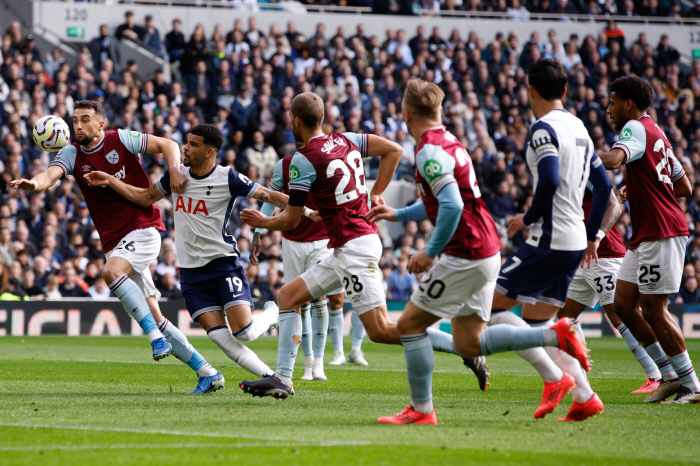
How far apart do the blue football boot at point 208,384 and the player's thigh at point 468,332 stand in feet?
9.43

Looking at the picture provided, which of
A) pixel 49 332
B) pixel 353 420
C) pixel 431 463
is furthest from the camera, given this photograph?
pixel 49 332

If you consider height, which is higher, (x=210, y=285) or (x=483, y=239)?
(x=483, y=239)

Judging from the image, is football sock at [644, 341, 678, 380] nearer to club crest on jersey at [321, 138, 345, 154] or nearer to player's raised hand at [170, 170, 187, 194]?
club crest on jersey at [321, 138, 345, 154]

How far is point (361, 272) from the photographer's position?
6523 millimetres

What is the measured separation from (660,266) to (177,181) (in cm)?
412

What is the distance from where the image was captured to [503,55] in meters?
25.7

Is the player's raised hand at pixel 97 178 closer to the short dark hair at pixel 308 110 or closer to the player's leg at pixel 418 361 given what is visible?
the short dark hair at pixel 308 110

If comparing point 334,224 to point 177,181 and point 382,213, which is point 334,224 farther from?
point 177,181

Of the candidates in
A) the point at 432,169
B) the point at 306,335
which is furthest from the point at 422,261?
the point at 306,335

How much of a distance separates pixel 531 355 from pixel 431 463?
1.91 meters

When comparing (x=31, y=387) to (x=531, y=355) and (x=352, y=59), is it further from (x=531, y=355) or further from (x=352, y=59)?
(x=352, y=59)

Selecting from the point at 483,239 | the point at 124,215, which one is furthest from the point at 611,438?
the point at 124,215

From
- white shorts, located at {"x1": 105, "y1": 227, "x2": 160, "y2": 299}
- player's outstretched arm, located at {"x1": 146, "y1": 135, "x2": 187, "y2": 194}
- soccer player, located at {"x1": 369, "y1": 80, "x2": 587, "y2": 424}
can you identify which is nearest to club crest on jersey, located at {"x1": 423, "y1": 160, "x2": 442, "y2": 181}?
soccer player, located at {"x1": 369, "y1": 80, "x2": 587, "y2": 424}

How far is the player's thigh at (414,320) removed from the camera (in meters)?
5.67
